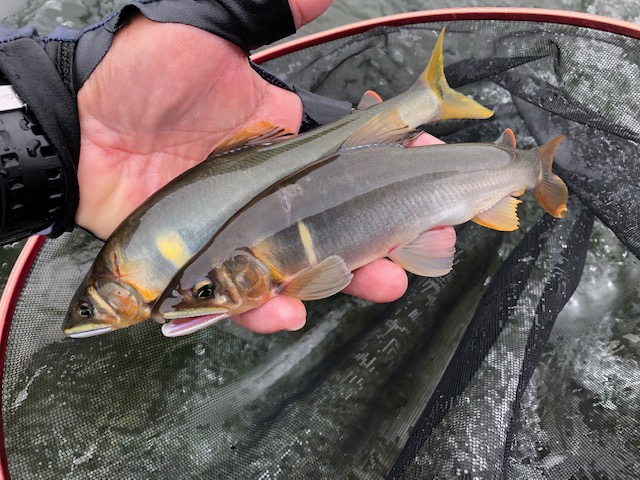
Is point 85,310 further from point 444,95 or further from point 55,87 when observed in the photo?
point 444,95

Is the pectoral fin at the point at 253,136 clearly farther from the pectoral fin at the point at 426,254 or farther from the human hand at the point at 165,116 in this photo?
the pectoral fin at the point at 426,254

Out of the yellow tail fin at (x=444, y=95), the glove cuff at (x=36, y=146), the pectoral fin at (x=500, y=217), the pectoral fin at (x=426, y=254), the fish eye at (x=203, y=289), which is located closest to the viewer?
the fish eye at (x=203, y=289)

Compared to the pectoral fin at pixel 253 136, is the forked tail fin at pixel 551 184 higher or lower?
lower

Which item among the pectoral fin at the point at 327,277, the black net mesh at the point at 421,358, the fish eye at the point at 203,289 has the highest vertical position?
the fish eye at the point at 203,289

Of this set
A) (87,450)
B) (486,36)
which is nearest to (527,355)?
(486,36)

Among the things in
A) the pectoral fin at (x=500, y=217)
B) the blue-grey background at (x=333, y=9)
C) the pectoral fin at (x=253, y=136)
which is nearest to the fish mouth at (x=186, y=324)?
the pectoral fin at (x=253, y=136)

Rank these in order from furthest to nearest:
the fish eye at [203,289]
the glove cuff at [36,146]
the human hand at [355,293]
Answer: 1. the human hand at [355,293]
2. the glove cuff at [36,146]
3. the fish eye at [203,289]

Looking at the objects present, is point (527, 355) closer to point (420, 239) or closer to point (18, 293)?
point (420, 239)

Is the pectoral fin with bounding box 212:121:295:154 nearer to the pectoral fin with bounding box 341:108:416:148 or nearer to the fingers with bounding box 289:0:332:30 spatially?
the pectoral fin with bounding box 341:108:416:148
